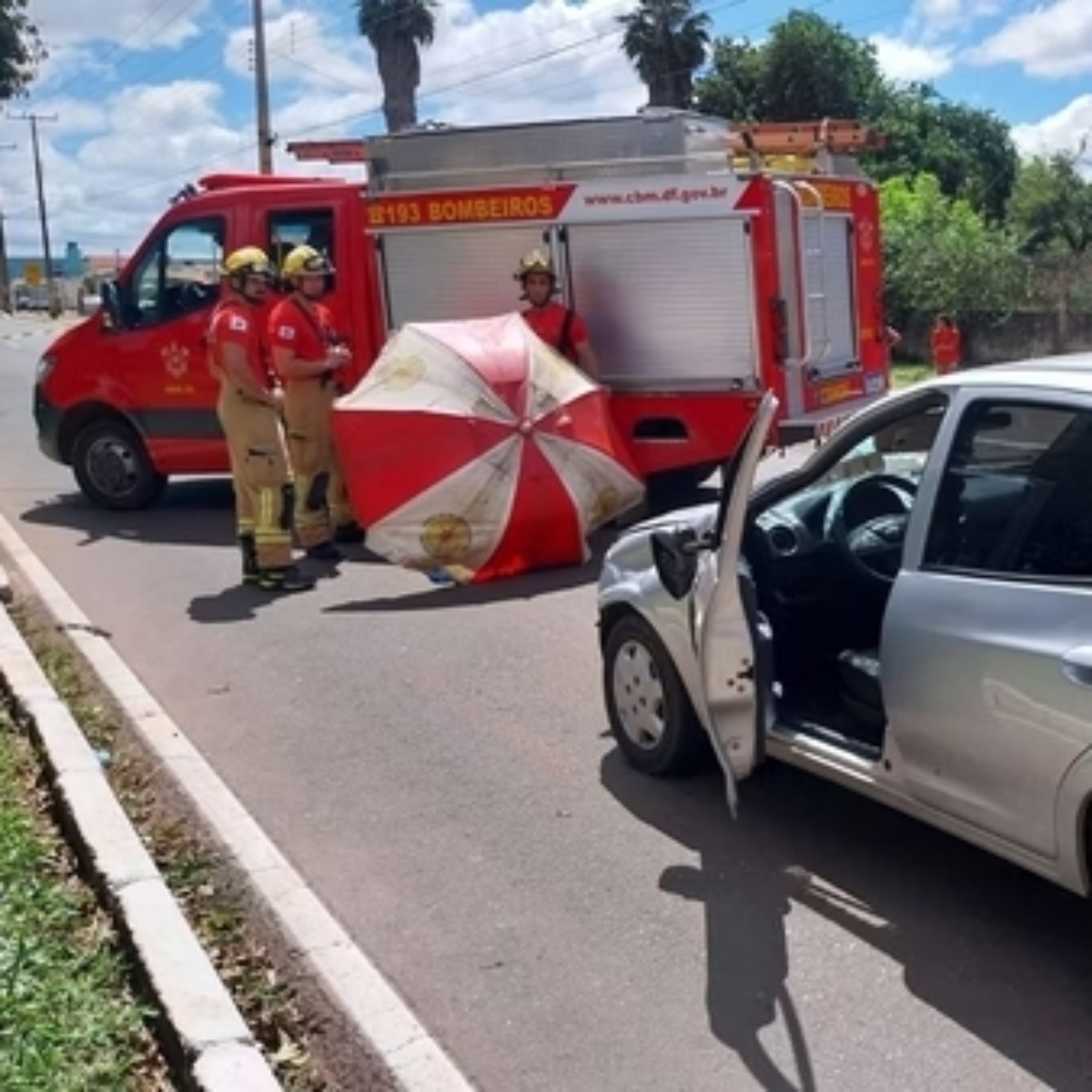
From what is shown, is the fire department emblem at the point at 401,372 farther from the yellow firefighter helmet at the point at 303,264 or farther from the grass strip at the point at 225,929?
the grass strip at the point at 225,929

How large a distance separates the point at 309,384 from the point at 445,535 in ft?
5.10

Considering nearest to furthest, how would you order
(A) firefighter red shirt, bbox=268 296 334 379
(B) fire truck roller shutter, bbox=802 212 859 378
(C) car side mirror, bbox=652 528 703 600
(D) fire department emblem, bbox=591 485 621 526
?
(C) car side mirror, bbox=652 528 703 600, (D) fire department emblem, bbox=591 485 621 526, (A) firefighter red shirt, bbox=268 296 334 379, (B) fire truck roller shutter, bbox=802 212 859 378

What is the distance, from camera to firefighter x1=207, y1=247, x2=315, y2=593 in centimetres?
868

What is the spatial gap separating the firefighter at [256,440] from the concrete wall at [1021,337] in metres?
15.8

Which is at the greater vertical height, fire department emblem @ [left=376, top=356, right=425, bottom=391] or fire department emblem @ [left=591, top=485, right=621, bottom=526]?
fire department emblem @ [left=376, top=356, right=425, bottom=391]

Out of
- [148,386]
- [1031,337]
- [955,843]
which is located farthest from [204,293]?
[1031,337]

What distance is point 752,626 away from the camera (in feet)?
14.6

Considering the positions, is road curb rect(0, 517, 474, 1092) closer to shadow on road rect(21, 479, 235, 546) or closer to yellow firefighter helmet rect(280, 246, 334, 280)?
yellow firefighter helmet rect(280, 246, 334, 280)

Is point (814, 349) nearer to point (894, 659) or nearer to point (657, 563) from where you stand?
point (657, 563)

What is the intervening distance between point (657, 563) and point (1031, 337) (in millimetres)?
20351

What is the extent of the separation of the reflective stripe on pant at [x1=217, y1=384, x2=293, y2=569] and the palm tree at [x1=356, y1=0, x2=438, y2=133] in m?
37.2

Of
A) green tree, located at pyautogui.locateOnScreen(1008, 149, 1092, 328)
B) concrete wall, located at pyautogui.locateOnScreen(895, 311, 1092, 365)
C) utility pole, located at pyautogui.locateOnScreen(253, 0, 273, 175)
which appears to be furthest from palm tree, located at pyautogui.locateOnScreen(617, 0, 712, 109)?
concrete wall, located at pyautogui.locateOnScreen(895, 311, 1092, 365)

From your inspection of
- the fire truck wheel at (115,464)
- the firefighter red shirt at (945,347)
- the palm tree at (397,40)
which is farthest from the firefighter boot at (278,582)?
the palm tree at (397,40)

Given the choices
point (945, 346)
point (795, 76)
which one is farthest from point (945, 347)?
point (795, 76)
